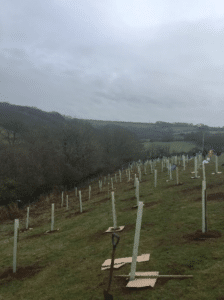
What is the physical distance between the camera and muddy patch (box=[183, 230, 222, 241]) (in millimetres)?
10250

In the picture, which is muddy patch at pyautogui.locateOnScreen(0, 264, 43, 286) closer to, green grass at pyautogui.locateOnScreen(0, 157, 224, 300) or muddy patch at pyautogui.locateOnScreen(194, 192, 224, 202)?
green grass at pyautogui.locateOnScreen(0, 157, 224, 300)

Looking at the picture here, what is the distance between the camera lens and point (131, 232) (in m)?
13.8

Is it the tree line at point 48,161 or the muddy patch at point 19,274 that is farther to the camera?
the tree line at point 48,161

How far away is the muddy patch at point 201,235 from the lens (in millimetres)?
10250

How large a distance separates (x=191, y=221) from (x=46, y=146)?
1845 inches

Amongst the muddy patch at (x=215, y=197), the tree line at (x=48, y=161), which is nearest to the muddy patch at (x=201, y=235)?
the muddy patch at (x=215, y=197)

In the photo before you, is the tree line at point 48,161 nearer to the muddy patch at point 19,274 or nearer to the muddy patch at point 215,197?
the muddy patch at point 19,274

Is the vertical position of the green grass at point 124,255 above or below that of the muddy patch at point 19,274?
above

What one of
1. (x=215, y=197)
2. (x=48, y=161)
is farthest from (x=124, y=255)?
(x=48, y=161)

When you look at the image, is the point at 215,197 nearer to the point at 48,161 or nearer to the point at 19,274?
the point at 19,274

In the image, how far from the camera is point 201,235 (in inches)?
417

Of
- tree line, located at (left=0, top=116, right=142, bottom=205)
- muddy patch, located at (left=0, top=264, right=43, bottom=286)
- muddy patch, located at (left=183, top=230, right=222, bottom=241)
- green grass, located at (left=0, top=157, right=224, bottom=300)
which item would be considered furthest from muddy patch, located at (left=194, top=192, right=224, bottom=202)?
tree line, located at (left=0, top=116, right=142, bottom=205)

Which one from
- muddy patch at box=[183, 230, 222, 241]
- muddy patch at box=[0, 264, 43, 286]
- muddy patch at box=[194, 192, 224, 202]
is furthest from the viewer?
muddy patch at box=[194, 192, 224, 202]

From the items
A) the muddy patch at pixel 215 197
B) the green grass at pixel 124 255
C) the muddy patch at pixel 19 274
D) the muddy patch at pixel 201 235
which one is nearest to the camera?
the green grass at pixel 124 255
